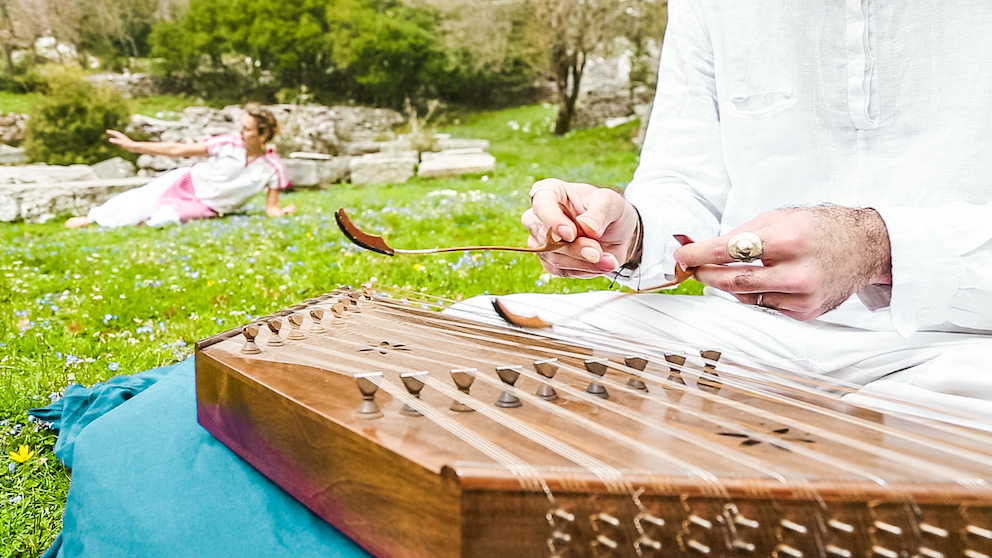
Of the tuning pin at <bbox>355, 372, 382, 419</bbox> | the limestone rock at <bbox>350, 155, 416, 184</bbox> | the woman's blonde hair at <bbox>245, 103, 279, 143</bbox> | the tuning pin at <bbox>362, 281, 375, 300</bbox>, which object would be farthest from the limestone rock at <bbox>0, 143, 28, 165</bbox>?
the tuning pin at <bbox>355, 372, 382, 419</bbox>

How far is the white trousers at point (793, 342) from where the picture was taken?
0.93 m

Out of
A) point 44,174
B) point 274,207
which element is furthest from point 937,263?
point 44,174

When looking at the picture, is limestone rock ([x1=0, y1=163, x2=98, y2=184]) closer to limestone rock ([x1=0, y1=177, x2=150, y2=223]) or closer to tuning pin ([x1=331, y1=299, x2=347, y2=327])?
limestone rock ([x1=0, y1=177, x2=150, y2=223])

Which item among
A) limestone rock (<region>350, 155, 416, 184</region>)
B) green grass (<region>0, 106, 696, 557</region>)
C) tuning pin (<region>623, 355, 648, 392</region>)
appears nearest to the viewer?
tuning pin (<region>623, 355, 648, 392</region>)

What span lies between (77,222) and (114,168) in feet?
6.91

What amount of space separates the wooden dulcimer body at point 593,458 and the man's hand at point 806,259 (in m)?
0.14

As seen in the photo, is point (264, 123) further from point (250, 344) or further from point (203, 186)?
point (250, 344)

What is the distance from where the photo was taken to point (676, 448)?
635 mm

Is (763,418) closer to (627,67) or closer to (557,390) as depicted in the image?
(557,390)

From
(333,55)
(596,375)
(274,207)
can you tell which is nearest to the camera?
(596,375)

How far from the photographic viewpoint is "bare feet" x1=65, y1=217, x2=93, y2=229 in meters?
6.80

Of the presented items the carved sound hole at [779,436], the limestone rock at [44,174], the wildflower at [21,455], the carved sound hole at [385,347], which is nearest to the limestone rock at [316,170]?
the limestone rock at [44,174]

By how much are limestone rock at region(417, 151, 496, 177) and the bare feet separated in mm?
4096

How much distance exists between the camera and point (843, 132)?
1497 millimetres
